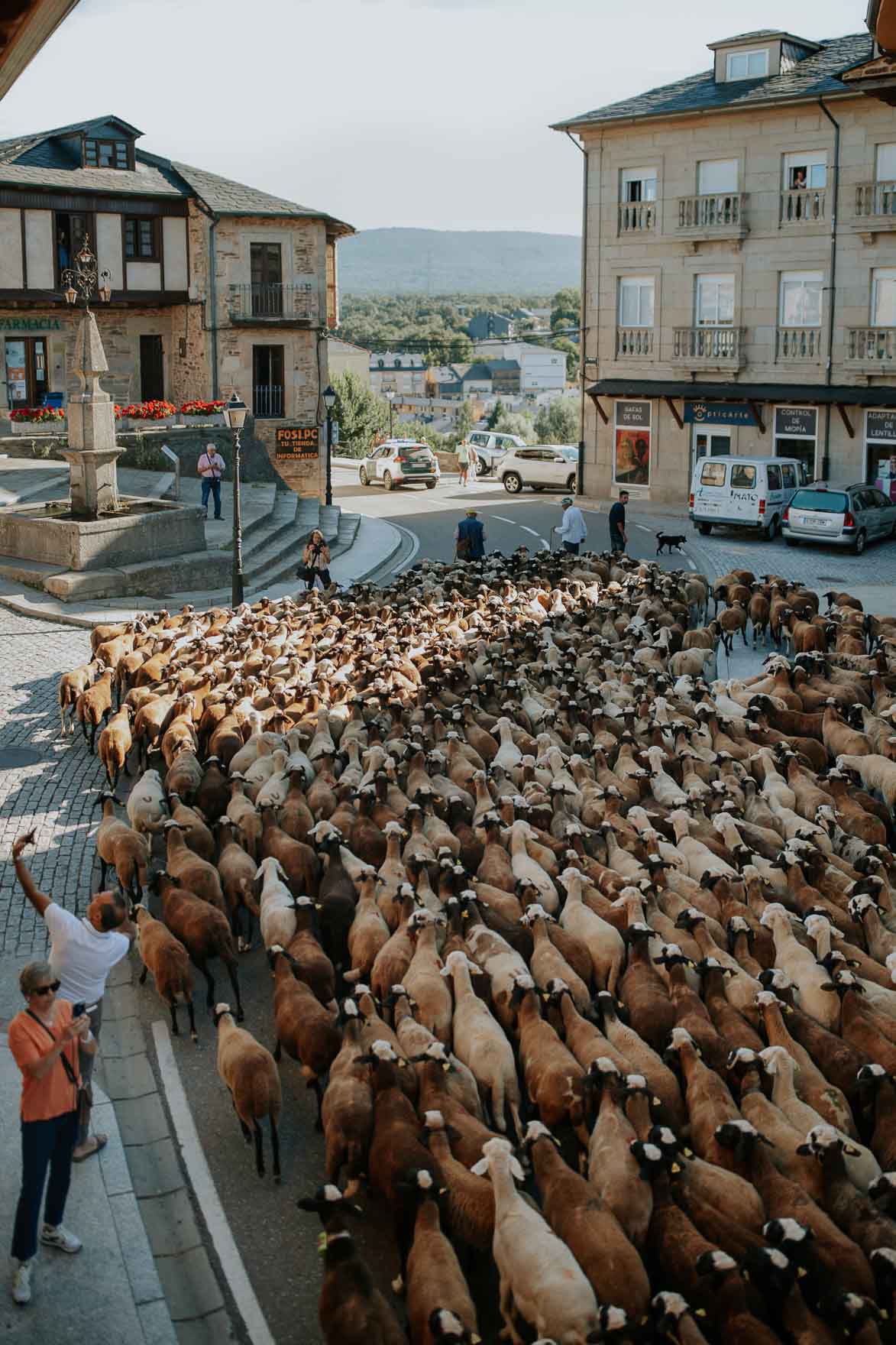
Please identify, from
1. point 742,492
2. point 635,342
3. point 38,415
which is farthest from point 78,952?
point 635,342

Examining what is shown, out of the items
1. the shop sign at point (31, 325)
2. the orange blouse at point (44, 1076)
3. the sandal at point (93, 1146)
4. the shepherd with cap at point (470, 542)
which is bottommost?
the sandal at point (93, 1146)

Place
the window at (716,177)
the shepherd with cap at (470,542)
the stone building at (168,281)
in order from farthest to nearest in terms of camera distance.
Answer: the stone building at (168,281)
the window at (716,177)
the shepherd with cap at (470,542)

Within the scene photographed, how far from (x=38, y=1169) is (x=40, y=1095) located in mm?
370

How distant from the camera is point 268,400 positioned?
47.6 meters

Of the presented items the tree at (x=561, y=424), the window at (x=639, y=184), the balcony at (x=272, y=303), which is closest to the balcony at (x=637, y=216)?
the window at (x=639, y=184)

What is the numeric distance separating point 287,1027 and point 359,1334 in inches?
116

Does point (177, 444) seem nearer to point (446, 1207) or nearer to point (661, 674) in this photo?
point (661, 674)

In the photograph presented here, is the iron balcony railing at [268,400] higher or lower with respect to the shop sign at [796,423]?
higher

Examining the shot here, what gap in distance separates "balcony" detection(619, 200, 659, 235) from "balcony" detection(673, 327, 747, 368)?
3332 mm

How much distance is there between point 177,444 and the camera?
40188mm

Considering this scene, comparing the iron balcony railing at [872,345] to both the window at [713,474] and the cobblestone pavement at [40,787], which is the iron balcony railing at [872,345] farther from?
the cobblestone pavement at [40,787]

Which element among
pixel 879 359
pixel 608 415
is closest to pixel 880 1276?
pixel 879 359

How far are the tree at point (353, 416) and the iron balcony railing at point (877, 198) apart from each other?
41.2m

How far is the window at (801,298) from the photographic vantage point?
40.0 m
